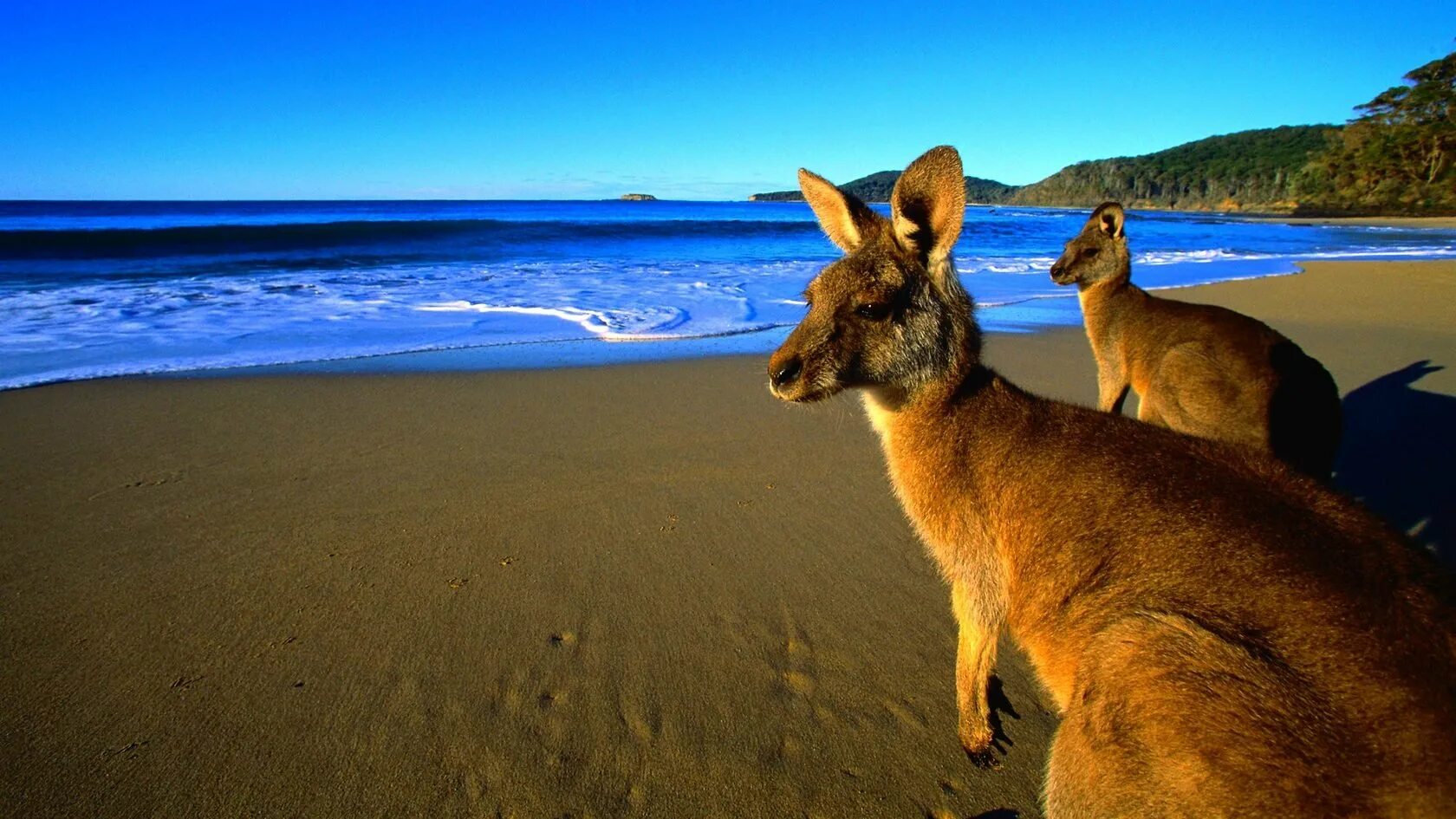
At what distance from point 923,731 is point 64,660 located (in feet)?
13.9

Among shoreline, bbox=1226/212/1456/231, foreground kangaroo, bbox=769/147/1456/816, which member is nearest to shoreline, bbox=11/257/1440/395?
foreground kangaroo, bbox=769/147/1456/816

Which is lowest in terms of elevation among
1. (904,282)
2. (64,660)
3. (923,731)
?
(923,731)

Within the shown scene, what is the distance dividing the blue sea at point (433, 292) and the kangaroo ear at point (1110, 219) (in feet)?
16.0

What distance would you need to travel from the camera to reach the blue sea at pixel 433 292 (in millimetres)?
10156

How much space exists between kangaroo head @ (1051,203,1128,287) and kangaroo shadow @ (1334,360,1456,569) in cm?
262

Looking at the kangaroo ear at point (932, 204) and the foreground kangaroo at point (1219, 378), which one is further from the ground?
the kangaroo ear at point (932, 204)

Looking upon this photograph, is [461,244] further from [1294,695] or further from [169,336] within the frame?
[1294,695]

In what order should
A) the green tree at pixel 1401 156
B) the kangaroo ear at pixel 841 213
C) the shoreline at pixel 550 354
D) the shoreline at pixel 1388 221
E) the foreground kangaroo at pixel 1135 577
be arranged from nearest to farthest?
the foreground kangaroo at pixel 1135 577, the kangaroo ear at pixel 841 213, the shoreline at pixel 550 354, the shoreline at pixel 1388 221, the green tree at pixel 1401 156

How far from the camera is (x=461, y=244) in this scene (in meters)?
33.4

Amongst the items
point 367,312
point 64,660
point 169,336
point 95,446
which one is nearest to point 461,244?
point 367,312

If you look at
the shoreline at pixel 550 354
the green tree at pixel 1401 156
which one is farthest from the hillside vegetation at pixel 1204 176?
the shoreline at pixel 550 354

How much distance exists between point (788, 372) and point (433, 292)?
51.7ft

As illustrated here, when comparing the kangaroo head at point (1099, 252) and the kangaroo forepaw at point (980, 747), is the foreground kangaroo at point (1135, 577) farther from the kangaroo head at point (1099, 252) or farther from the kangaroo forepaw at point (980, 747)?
the kangaroo head at point (1099, 252)

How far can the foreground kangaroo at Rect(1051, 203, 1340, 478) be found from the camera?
4.47m
